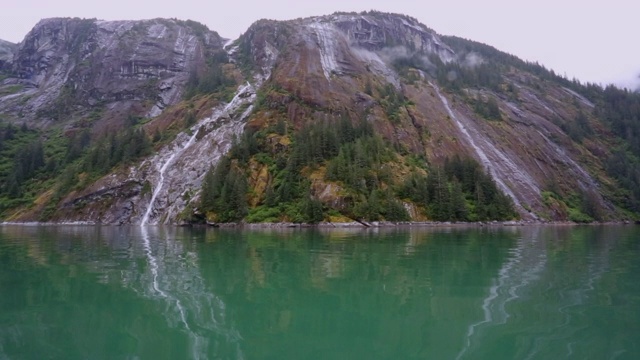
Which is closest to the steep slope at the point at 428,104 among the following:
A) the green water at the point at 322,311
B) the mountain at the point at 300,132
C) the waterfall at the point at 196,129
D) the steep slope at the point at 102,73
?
the mountain at the point at 300,132

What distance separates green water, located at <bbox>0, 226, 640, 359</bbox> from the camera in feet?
30.0

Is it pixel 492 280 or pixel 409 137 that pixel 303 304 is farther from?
pixel 409 137

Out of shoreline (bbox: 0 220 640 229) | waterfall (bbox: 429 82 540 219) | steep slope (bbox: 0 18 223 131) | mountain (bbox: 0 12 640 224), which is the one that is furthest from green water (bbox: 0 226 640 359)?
steep slope (bbox: 0 18 223 131)

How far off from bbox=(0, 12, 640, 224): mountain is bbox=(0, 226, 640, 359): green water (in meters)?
56.4

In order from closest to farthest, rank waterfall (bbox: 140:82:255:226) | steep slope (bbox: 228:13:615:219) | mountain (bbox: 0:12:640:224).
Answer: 1. mountain (bbox: 0:12:640:224)
2. waterfall (bbox: 140:82:255:226)
3. steep slope (bbox: 228:13:615:219)

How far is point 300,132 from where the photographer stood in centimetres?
9712

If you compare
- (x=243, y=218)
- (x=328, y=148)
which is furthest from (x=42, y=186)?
(x=328, y=148)

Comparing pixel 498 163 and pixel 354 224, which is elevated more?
pixel 498 163

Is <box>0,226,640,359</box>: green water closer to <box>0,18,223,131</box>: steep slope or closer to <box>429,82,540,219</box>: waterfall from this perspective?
Answer: <box>429,82,540,219</box>: waterfall

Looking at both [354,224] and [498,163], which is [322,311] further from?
[498,163]

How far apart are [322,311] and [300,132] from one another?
86.2 meters

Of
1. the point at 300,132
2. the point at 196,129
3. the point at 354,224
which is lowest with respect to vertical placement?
the point at 354,224

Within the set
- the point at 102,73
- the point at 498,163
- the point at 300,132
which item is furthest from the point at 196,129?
the point at 102,73

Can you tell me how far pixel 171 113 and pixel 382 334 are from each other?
419ft
